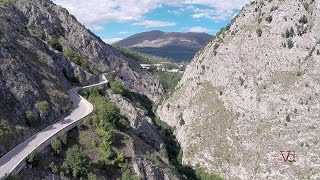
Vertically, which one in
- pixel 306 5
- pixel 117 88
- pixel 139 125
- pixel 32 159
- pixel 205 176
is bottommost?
pixel 205 176

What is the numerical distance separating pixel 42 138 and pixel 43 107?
8.90 meters

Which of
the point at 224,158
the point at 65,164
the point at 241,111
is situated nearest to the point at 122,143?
the point at 65,164

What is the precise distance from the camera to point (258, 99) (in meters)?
121

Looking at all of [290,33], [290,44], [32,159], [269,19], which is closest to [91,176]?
[32,159]

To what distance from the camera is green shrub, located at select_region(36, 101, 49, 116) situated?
78.7 m

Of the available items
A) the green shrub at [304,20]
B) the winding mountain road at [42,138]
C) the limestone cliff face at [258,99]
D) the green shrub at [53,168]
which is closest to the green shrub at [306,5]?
the limestone cliff face at [258,99]

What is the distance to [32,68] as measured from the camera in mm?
90000

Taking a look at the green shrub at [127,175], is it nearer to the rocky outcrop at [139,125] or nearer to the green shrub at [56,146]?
the green shrub at [56,146]

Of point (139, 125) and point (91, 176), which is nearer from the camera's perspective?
point (91, 176)

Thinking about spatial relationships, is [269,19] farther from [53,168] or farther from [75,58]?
[53,168]

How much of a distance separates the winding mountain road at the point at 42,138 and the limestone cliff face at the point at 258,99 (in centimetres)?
3728

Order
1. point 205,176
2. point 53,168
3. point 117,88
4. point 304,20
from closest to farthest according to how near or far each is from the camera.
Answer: point 53,168 < point 205,176 < point 117,88 < point 304,20

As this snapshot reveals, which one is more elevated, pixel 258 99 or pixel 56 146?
pixel 258 99

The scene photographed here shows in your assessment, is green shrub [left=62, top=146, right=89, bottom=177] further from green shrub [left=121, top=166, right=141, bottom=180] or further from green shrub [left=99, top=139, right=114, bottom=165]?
green shrub [left=121, top=166, right=141, bottom=180]
